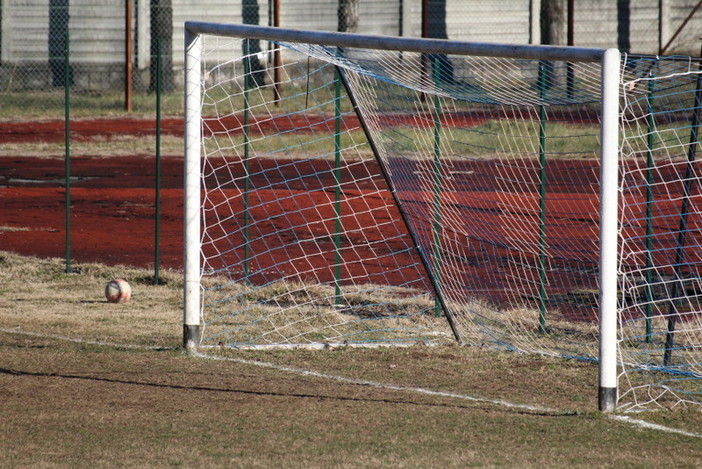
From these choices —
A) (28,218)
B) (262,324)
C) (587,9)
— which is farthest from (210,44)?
(262,324)

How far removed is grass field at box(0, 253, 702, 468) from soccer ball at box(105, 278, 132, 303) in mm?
801

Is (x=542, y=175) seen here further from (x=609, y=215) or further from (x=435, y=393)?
(x=609, y=215)

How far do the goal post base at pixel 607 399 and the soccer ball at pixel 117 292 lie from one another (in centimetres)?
489

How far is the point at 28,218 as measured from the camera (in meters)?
14.4

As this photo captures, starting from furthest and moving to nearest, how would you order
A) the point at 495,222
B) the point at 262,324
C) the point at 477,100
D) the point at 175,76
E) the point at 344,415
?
the point at 175,76 → the point at 495,222 → the point at 262,324 → the point at 477,100 → the point at 344,415

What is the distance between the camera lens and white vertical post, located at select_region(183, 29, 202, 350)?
741 centimetres

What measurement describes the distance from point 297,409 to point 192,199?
2.04m

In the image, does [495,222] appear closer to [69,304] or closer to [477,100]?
[477,100]

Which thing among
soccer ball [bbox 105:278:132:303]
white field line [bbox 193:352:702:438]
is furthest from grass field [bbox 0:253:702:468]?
soccer ball [bbox 105:278:132:303]

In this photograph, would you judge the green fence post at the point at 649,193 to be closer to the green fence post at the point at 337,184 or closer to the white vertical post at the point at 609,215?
the white vertical post at the point at 609,215

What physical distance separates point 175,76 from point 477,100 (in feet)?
64.2

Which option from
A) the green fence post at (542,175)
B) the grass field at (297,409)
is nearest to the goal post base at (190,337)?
the grass field at (297,409)

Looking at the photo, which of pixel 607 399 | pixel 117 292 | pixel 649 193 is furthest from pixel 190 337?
pixel 649 193

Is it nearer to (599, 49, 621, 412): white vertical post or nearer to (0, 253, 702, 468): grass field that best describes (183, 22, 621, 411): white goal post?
(599, 49, 621, 412): white vertical post
